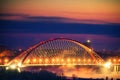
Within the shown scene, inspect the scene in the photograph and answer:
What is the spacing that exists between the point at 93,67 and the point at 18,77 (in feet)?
74.1

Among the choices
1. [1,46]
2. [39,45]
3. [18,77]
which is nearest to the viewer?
[18,77]

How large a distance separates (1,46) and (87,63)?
12640 mm

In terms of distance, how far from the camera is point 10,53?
66438 mm

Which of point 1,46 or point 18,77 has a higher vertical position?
point 1,46

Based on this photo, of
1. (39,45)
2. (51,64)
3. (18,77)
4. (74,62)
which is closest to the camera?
(18,77)

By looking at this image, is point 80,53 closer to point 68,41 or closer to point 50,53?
point 50,53

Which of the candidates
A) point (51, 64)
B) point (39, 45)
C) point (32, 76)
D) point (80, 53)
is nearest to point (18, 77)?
point (32, 76)

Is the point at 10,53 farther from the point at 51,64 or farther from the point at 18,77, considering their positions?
the point at 18,77

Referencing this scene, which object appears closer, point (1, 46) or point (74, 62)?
point (74, 62)

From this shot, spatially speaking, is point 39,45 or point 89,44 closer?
point 39,45

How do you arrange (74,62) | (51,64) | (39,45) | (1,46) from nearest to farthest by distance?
(39,45)
(51,64)
(74,62)
(1,46)

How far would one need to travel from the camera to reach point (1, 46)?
6950 centimetres

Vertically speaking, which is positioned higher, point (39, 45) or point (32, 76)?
point (39, 45)

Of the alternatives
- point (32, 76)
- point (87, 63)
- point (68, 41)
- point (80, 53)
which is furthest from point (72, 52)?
point (32, 76)
